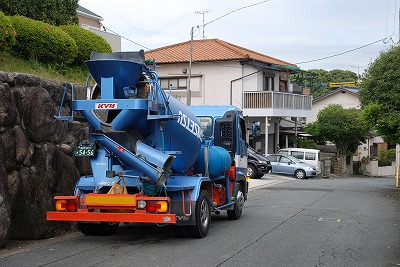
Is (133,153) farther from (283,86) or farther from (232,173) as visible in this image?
(283,86)

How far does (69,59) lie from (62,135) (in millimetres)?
4626

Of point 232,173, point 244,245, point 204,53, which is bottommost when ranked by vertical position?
point 244,245

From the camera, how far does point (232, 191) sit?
43.1 feet

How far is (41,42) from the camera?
47.0 feet

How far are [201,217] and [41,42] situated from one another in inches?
282

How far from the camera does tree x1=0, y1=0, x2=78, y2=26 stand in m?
16.0

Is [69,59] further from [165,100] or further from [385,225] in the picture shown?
[385,225]

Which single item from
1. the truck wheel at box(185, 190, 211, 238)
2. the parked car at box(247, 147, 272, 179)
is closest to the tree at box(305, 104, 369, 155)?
the parked car at box(247, 147, 272, 179)

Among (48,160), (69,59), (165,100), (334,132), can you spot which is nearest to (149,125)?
(165,100)

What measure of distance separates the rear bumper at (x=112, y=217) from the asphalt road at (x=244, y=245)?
0.49 metres

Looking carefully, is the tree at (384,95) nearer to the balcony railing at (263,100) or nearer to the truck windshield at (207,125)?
the balcony railing at (263,100)

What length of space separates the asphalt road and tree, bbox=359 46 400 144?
11.2 meters

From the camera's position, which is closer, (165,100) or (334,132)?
(165,100)

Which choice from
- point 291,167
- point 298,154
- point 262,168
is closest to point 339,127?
point 298,154
